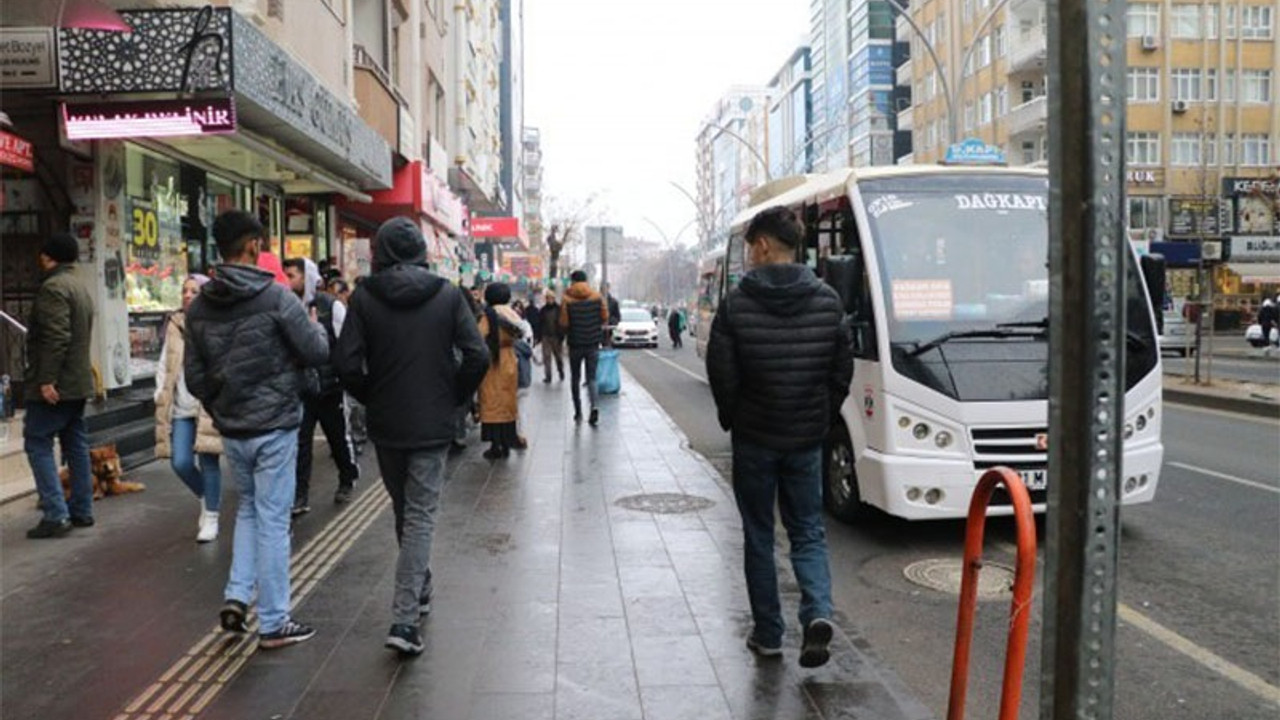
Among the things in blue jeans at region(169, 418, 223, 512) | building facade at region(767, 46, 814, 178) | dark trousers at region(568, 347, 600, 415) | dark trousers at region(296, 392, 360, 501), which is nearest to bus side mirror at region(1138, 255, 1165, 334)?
dark trousers at region(296, 392, 360, 501)

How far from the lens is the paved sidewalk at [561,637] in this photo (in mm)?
4293

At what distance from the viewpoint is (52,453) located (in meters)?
7.30

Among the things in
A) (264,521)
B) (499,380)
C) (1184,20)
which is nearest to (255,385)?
(264,521)

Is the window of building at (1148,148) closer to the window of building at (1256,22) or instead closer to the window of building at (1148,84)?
the window of building at (1148,84)

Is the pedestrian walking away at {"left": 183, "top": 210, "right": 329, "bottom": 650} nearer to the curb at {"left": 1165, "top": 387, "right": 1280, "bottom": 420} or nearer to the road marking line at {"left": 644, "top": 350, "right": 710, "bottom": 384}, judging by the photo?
the curb at {"left": 1165, "top": 387, "right": 1280, "bottom": 420}

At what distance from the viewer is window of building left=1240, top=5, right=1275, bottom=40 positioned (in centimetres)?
4903

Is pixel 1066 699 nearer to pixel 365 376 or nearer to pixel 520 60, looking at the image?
pixel 365 376

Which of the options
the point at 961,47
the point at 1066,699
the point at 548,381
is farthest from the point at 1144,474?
the point at 961,47

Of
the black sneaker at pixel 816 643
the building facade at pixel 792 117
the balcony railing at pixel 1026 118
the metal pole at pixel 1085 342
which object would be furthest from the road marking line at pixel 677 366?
the building facade at pixel 792 117

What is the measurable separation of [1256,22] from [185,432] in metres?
54.8

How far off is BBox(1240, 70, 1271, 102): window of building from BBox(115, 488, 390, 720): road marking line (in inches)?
2093

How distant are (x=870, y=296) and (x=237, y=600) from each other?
4494mm

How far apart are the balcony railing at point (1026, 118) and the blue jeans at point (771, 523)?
45.8m

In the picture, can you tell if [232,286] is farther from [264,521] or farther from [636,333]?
[636,333]
